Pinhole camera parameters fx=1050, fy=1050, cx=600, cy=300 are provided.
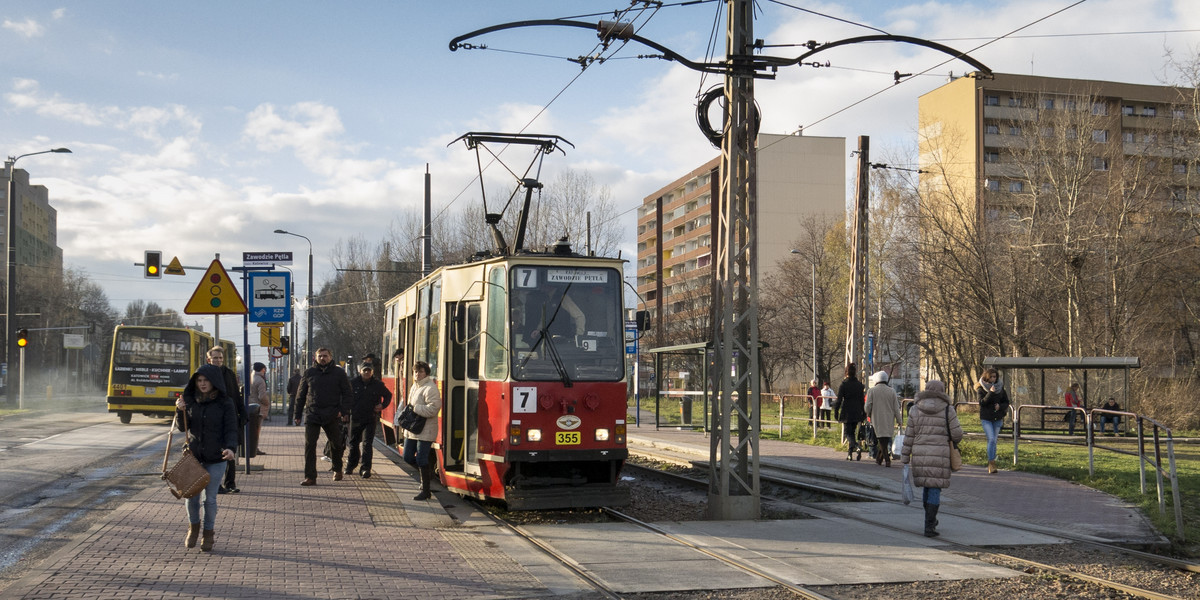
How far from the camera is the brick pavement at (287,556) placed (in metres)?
7.70

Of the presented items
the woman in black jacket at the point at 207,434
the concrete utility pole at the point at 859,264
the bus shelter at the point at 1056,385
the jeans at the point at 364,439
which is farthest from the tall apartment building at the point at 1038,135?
the woman in black jacket at the point at 207,434

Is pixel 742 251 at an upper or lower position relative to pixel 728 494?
upper

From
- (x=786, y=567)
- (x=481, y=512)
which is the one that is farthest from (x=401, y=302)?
(x=786, y=567)

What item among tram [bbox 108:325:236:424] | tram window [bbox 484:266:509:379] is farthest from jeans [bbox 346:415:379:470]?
tram [bbox 108:325:236:424]

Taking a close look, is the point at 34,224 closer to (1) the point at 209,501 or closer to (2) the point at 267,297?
(2) the point at 267,297

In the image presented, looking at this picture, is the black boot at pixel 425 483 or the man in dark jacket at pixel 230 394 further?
the black boot at pixel 425 483

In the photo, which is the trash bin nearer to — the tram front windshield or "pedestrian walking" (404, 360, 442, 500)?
"pedestrian walking" (404, 360, 442, 500)

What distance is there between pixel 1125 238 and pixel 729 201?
30.6 m

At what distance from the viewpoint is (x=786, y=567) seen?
9047mm

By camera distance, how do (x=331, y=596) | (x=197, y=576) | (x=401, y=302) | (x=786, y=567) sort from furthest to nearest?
(x=401, y=302)
(x=786, y=567)
(x=197, y=576)
(x=331, y=596)

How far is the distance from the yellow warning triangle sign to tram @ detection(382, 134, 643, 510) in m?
3.35

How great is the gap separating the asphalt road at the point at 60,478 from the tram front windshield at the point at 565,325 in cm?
514

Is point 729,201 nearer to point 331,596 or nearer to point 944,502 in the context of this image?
point 944,502

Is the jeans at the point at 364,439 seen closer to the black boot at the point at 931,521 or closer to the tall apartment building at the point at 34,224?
the black boot at the point at 931,521
